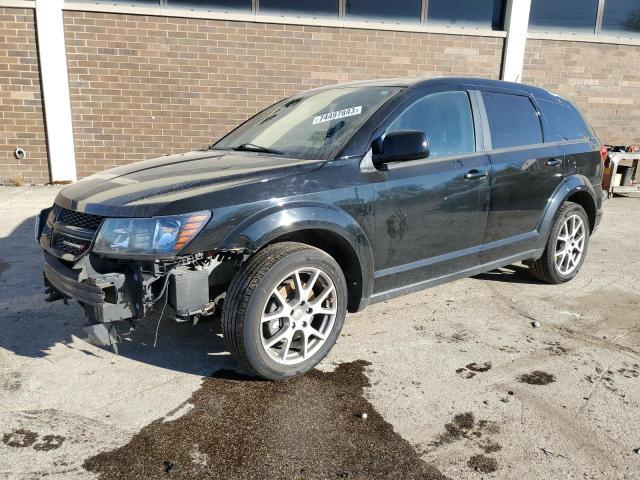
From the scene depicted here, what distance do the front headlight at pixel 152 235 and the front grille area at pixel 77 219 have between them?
0.59 ft

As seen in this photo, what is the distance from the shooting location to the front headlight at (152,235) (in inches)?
108

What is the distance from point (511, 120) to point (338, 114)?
157 centimetres

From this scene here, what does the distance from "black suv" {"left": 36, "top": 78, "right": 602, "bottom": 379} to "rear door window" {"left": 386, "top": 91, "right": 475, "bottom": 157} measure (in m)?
0.01

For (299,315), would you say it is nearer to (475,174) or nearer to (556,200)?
(475,174)

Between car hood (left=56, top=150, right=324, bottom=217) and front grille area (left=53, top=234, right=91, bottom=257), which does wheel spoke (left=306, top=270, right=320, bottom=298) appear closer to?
car hood (left=56, top=150, right=324, bottom=217)

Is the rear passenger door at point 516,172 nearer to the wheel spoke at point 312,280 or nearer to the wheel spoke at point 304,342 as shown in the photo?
the wheel spoke at point 312,280

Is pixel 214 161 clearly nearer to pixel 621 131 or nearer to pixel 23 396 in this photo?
pixel 23 396

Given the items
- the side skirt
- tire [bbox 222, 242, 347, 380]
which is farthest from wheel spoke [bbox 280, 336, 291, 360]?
the side skirt

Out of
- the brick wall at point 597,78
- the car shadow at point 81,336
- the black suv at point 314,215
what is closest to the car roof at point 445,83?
the black suv at point 314,215

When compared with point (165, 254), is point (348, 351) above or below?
below

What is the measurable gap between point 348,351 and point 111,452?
63.5 inches

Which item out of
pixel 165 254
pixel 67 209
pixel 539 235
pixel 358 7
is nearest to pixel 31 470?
pixel 165 254

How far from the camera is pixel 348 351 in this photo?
359cm

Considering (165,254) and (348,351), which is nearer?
(165,254)
